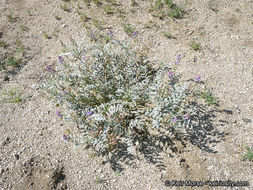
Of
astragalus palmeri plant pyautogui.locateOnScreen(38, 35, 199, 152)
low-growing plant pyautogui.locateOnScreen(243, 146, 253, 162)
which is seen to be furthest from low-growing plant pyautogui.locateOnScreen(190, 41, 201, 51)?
low-growing plant pyautogui.locateOnScreen(243, 146, 253, 162)

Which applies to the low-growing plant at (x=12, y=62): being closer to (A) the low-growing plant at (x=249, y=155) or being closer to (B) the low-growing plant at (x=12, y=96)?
(B) the low-growing plant at (x=12, y=96)

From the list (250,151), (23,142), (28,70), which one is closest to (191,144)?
(250,151)

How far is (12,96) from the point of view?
4410 mm

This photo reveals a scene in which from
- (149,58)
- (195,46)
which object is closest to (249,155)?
(195,46)

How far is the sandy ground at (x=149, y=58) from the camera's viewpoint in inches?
136

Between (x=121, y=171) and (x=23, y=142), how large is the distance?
199 cm

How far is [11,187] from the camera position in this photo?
3.38 meters

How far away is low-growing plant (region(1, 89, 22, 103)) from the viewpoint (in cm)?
432

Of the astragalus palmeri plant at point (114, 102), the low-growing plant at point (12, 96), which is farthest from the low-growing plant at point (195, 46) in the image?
the low-growing plant at point (12, 96)

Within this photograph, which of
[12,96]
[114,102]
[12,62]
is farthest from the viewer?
[12,62]

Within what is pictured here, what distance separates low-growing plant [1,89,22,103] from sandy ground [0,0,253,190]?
0.11 meters

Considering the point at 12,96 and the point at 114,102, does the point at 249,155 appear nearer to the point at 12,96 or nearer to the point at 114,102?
the point at 114,102

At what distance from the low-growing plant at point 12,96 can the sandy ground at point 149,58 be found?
107mm

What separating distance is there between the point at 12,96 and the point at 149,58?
10.8 feet
